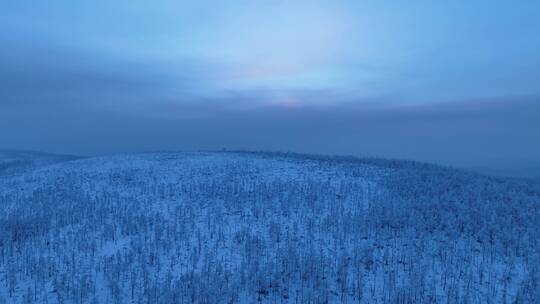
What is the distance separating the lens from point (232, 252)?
12234 mm

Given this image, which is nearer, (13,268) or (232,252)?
(13,268)

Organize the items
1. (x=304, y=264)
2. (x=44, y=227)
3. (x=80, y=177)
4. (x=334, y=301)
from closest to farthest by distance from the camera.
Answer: (x=334, y=301) → (x=304, y=264) → (x=44, y=227) → (x=80, y=177)

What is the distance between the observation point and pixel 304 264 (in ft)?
36.4

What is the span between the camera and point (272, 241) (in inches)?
509

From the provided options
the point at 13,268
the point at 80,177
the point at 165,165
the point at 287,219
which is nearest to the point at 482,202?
the point at 287,219

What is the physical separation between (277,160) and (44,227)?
646 inches

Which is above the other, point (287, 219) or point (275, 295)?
point (287, 219)

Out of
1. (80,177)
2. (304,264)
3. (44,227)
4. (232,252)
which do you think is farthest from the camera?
(80,177)

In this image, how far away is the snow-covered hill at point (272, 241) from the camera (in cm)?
1016

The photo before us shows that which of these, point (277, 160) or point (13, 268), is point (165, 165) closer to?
point (277, 160)

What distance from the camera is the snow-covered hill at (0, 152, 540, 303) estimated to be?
10164 millimetres

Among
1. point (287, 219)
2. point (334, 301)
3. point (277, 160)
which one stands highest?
point (277, 160)

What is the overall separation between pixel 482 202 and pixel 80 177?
70.8 feet

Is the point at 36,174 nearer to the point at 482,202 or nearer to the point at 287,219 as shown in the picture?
the point at 287,219
